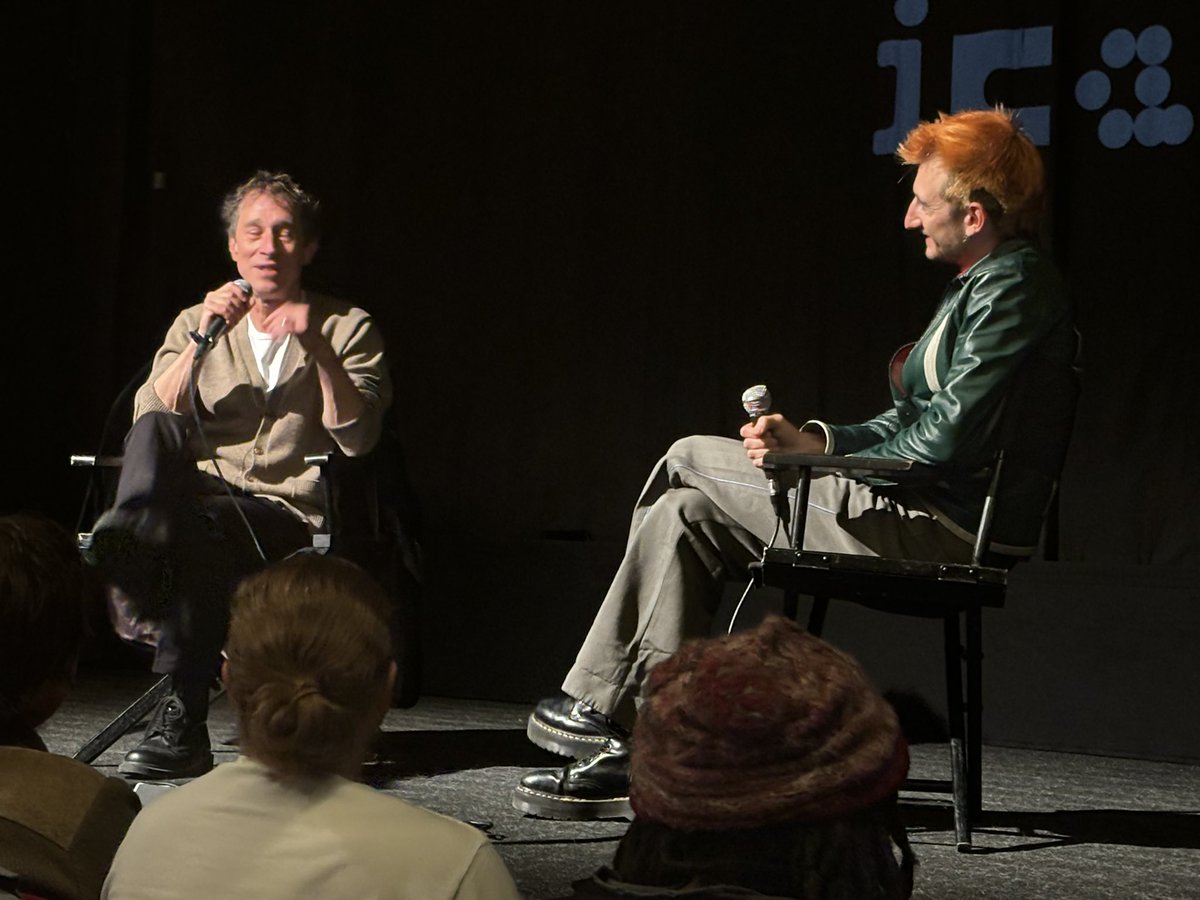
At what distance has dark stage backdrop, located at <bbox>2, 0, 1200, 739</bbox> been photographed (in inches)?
149

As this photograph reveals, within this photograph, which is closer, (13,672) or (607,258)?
(13,672)

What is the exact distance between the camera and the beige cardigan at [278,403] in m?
3.15

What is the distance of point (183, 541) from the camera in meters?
2.97

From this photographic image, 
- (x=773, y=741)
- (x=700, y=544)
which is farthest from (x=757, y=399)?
(x=773, y=741)

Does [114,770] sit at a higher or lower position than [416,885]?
lower

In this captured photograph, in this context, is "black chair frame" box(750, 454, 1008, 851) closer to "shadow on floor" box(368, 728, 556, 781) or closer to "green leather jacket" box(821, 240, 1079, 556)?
"green leather jacket" box(821, 240, 1079, 556)

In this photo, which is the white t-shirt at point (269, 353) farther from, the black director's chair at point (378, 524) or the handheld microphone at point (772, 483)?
the handheld microphone at point (772, 483)

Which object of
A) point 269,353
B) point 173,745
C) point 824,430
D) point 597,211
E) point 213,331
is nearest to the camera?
point 824,430

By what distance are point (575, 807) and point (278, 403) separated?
116cm

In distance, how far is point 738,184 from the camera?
432 centimetres

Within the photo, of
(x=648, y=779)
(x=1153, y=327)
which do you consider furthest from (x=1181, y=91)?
(x=648, y=779)

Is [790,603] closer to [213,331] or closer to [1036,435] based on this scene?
[1036,435]

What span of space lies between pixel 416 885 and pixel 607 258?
3604 millimetres

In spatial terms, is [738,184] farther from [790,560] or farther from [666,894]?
[666,894]
